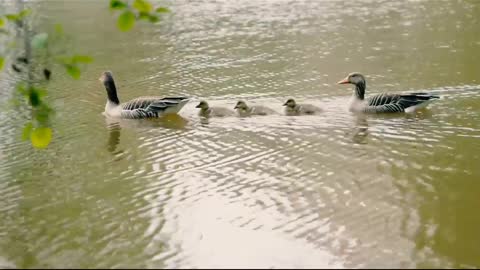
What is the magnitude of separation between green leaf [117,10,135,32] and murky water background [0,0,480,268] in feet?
10.3

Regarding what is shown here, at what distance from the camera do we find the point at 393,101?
34.8 feet

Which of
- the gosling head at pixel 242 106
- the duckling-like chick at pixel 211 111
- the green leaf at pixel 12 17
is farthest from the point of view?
the duckling-like chick at pixel 211 111

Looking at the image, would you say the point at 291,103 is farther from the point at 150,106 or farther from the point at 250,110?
the point at 150,106

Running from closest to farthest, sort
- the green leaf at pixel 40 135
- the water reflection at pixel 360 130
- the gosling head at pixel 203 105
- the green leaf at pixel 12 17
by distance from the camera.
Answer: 1. the green leaf at pixel 12 17
2. the green leaf at pixel 40 135
3. the water reflection at pixel 360 130
4. the gosling head at pixel 203 105

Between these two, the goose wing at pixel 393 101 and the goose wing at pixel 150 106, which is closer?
the goose wing at pixel 393 101

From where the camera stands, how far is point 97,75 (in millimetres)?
15000

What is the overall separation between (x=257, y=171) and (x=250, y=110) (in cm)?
285

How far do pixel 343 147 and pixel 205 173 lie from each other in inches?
85.3

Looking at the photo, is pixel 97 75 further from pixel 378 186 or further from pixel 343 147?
pixel 378 186

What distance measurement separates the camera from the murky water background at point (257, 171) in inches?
233

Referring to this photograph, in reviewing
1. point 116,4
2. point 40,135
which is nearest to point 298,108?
point 40,135

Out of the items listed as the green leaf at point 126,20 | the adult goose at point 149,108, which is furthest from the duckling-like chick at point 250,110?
the green leaf at point 126,20

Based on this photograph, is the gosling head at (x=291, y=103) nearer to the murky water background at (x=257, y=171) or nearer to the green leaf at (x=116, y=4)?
the murky water background at (x=257, y=171)

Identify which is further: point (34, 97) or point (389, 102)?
point (389, 102)
